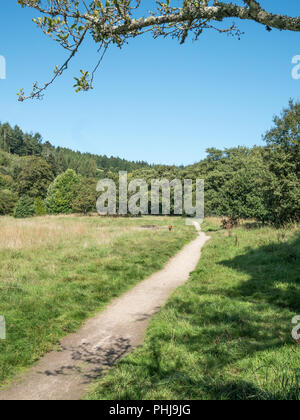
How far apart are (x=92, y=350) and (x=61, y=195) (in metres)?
58.9

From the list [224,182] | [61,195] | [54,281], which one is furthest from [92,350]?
[61,195]

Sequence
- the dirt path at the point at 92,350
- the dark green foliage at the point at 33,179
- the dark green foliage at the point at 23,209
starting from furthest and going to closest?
the dark green foliage at the point at 33,179, the dark green foliage at the point at 23,209, the dirt path at the point at 92,350

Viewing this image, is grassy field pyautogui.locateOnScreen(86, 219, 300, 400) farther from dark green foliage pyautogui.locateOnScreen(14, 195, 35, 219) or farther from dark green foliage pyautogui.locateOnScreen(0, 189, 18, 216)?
dark green foliage pyautogui.locateOnScreen(0, 189, 18, 216)

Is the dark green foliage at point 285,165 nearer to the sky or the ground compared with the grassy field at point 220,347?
nearer to the sky

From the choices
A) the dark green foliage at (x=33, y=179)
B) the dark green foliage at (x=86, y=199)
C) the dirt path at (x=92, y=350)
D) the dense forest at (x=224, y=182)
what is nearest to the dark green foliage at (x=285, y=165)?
the dense forest at (x=224, y=182)

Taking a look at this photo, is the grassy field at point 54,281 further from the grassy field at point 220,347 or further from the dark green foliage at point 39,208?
the dark green foliage at point 39,208

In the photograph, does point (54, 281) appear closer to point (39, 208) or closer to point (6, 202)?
point (39, 208)

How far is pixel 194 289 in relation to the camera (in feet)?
31.1

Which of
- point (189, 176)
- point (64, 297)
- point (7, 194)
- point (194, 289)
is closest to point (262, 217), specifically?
point (194, 289)

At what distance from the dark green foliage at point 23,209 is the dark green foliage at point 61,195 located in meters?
6.13

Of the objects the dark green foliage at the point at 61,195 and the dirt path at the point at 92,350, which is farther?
the dark green foliage at the point at 61,195

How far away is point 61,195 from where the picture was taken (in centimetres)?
6147

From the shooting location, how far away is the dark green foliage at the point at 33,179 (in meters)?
67.8

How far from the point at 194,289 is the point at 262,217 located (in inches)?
678
